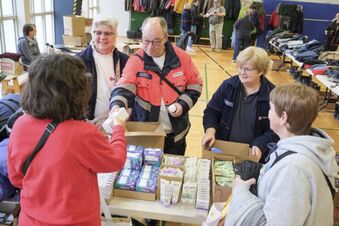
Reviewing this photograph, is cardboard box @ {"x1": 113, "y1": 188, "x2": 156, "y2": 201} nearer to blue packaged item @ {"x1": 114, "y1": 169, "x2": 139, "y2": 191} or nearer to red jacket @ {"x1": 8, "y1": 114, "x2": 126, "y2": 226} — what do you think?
blue packaged item @ {"x1": 114, "y1": 169, "x2": 139, "y2": 191}

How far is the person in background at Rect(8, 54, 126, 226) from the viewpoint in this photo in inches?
46.3

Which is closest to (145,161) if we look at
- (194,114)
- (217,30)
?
(194,114)

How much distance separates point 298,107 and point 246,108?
0.96m

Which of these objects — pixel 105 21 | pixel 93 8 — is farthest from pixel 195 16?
pixel 105 21

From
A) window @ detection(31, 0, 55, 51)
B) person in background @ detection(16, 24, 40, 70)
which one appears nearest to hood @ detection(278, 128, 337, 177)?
person in background @ detection(16, 24, 40, 70)

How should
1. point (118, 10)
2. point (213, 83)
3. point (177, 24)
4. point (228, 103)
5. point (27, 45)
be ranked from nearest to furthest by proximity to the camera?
1. point (228, 103)
2. point (27, 45)
3. point (213, 83)
4. point (177, 24)
5. point (118, 10)

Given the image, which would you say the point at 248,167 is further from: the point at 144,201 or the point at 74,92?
the point at 74,92

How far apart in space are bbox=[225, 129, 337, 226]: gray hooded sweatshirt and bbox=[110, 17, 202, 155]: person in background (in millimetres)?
1049

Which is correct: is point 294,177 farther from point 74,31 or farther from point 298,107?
point 74,31

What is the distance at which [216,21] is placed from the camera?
11.0 metres

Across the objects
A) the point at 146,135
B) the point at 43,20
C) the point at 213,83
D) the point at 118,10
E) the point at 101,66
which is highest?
the point at 118,10

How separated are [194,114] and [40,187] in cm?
414

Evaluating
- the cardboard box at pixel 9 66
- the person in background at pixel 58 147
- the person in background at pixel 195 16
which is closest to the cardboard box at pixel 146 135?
the person in background at pixel 58 147

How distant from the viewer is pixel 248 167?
161 cm
